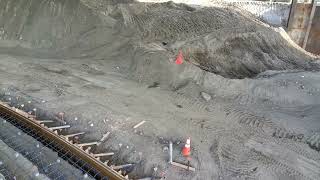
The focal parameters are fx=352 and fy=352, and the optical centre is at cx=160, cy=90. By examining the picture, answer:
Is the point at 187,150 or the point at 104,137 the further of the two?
the point at 104,137

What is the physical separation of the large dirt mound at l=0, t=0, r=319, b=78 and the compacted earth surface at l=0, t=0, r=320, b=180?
0.14 ft

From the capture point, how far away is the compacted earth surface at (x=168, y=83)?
734 cm

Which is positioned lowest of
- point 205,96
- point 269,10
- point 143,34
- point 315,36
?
point 205,96

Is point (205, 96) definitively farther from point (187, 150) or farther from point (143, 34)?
point (143, 34)

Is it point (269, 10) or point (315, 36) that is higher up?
point (269, 10)

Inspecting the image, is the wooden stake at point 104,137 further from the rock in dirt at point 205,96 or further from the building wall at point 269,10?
the building wall at point 269,10

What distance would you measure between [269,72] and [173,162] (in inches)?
248

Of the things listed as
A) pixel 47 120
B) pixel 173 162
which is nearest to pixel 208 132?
pixel 173 162

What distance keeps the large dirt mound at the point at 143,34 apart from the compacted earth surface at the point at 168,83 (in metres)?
0.04

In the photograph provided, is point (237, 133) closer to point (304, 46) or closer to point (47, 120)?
point (47, 120)

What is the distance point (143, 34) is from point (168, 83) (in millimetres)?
3039

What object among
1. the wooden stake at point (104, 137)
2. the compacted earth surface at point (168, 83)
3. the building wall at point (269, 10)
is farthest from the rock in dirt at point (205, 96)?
the building wall at point (269, 10)

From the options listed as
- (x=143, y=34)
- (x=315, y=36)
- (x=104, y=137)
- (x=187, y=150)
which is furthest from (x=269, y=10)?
(x=104, y=137)

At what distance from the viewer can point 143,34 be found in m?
12.8
